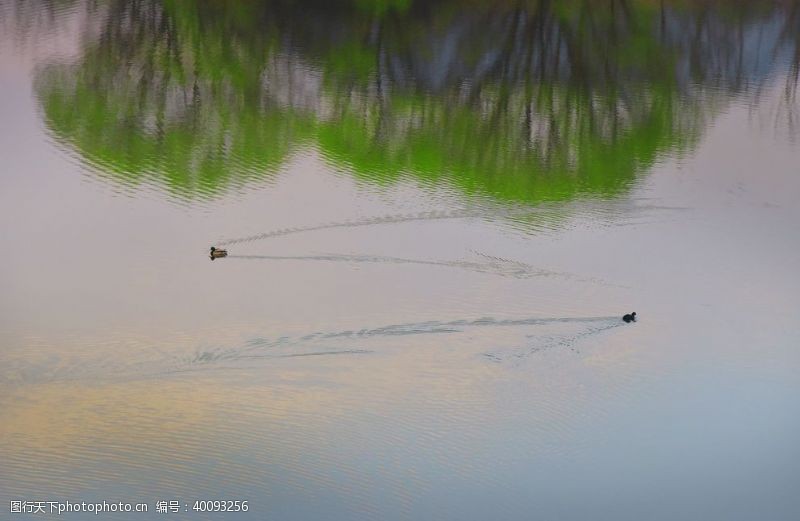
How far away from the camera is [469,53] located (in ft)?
18.5

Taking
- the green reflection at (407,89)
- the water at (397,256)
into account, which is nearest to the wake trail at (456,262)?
the water at (397,256)

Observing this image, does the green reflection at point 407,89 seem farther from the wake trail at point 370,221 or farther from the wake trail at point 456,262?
the wake trail at point 456,262

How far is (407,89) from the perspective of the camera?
5.52 metres

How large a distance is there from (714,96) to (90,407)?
397 cm

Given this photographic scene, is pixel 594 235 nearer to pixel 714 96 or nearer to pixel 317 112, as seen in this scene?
pixel 714 96

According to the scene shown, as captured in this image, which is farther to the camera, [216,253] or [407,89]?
[407,89]

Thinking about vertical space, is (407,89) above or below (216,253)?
above

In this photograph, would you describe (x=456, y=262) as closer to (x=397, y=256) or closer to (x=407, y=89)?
(x=397, y=256)

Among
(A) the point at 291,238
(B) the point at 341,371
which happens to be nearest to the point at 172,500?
(B) the point at 341,371

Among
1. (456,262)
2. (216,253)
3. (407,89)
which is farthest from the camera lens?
(407,89)

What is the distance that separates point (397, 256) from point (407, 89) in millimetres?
1095

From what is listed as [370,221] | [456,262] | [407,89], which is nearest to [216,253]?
[370,221]

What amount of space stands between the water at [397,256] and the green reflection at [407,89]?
2 centimetres

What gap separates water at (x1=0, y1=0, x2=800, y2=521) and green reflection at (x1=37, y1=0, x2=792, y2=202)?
0.7 inches
